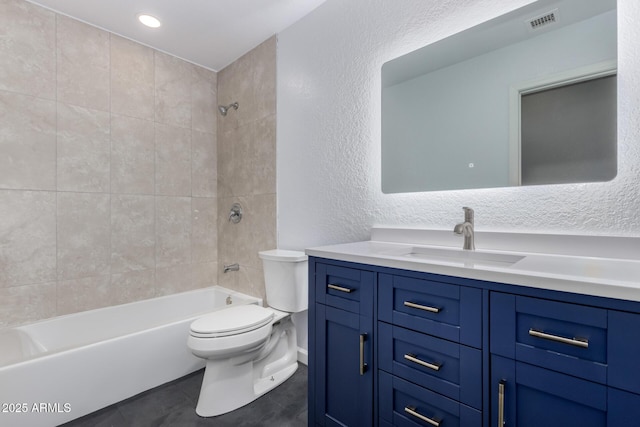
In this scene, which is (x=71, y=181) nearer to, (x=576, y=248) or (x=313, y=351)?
(x=313, y=351)

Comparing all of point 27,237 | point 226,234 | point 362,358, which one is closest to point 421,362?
point 362,358

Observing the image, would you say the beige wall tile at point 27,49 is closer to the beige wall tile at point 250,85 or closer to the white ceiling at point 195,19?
the white ceiling at point 195,19

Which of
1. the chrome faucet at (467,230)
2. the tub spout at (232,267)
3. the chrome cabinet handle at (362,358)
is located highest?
the chrome faucet at (467,230)

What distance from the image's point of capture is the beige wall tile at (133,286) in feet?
7.64

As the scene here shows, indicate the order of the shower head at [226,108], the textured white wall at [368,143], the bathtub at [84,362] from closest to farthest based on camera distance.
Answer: the textured white wall at [368,143]
the bathtub at [84,362]
the shower head at [226,108]

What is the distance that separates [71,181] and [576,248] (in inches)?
112

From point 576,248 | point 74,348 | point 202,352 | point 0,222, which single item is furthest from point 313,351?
point 0,222

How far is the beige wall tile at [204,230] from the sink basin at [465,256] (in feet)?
6.68

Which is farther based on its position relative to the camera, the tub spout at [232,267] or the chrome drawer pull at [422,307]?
the tub spout at [232,267]

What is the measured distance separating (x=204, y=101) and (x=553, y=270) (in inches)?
113

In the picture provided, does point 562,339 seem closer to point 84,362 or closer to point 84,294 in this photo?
point 84,362

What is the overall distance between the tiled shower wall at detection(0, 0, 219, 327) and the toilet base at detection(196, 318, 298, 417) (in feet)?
2.68

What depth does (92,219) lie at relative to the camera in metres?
2.21

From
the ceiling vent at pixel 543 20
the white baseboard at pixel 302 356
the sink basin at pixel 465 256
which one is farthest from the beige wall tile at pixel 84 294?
the ceiling vent at pixel 543 20
